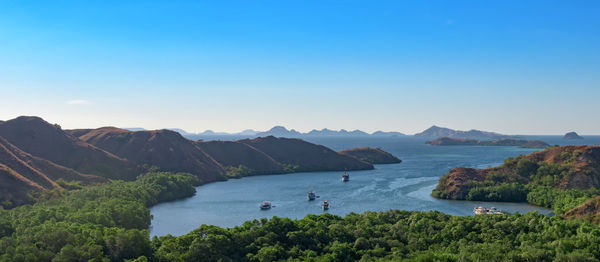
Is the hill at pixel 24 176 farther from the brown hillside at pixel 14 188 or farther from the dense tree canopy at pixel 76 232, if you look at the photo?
the dense tree canopy at pixel 76 232

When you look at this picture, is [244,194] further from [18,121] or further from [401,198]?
[18,121]

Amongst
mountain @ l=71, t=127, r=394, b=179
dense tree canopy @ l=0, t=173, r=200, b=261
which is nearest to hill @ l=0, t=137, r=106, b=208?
dense tree canopy @ l=0, t=173, r=200, b=261

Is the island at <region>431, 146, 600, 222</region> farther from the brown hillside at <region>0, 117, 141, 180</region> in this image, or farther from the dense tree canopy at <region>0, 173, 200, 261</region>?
the brown hillside at <region>0, 117, 141, 180</region>

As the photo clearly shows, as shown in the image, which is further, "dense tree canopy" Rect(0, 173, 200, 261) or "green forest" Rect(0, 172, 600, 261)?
"dense tree canopy" Rect(0, 173, 200, 261)

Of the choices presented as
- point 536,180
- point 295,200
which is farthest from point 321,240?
point 536,180

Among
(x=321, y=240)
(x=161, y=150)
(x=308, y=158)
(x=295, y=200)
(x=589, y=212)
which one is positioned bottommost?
(x=295, y=200)

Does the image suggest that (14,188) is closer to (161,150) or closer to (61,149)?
(61,149)

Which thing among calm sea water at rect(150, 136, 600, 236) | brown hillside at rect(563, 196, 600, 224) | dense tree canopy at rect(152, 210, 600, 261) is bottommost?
calm sea water at rect(150, 136, 600, 236)
